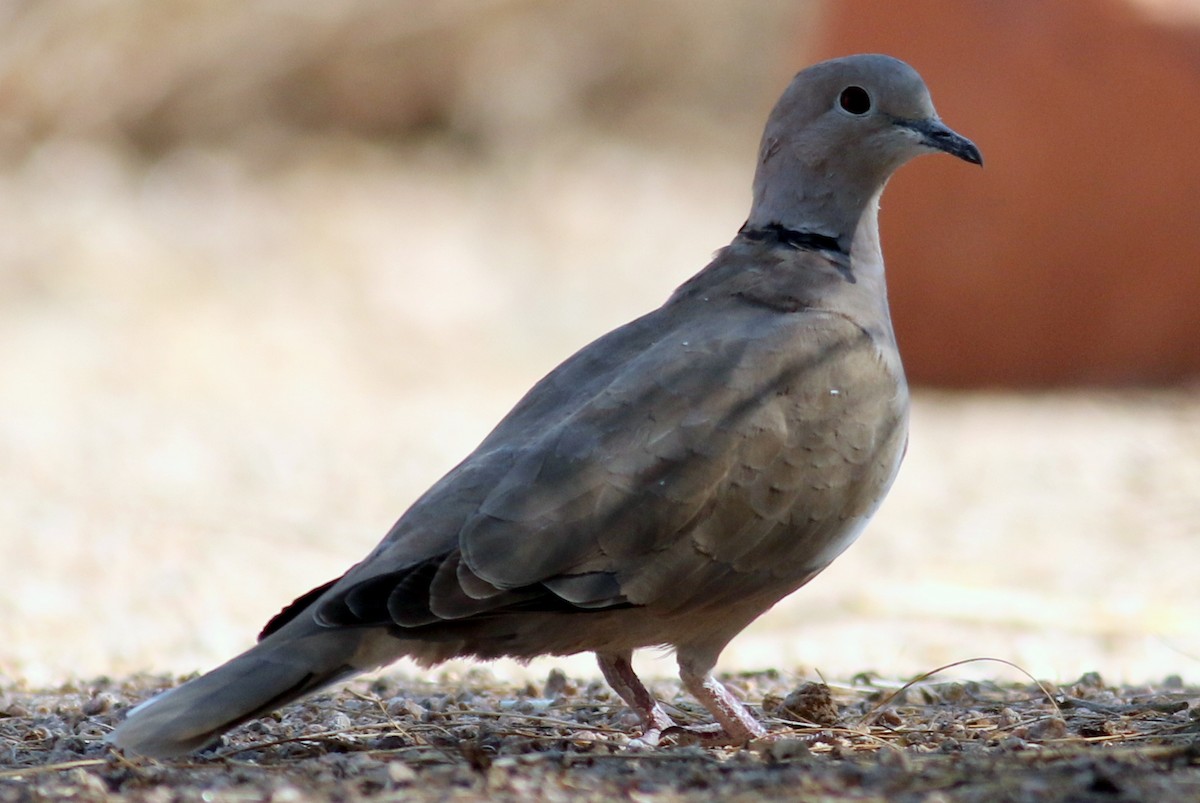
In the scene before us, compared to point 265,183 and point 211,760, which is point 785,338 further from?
point 265,183

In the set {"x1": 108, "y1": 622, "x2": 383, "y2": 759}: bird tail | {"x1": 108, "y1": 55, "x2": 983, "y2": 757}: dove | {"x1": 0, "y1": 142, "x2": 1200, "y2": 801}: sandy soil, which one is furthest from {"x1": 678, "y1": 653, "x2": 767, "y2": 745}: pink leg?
{"x1": 108, "y1": 622, "x2": 383, "y2": 759}: bird tail

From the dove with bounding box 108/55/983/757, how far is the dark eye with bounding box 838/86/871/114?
7.8 inches

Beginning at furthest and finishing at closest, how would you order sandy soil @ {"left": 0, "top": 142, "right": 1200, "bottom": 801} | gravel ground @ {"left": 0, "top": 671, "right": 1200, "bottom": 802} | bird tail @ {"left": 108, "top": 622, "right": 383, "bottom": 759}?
1. sandy soil @ {"left": 0, "top": 142, "right": 1200, "bottom": 801}
2. bird tail @ {"left": 108, "top": 622, "right": 383, "bottom": 759}
3. gravel ground @ {"left": 0, "top": 671, "right": 1200, "bottom": 802}

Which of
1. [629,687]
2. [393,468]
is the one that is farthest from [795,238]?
→ [393,468]

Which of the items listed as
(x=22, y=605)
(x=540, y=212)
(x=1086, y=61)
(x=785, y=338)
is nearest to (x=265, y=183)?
(x=540, y=212)

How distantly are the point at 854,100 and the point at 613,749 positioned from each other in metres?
1.66

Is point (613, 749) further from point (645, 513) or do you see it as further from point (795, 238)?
point (795, 238)

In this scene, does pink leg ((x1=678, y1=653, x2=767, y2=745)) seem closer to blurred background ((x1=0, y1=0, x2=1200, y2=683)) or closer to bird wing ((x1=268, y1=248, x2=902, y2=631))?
bird wing ((x1=268, y1=248, x2=902, y2=631))

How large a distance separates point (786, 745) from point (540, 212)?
36.4 feet

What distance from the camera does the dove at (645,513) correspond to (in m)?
3.06

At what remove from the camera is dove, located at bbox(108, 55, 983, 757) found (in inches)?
120

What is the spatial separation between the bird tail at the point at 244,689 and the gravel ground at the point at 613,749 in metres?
0.07

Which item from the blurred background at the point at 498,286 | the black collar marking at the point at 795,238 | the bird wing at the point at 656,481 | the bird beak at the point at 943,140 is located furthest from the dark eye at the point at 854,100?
the blurred background at the point at 498,286

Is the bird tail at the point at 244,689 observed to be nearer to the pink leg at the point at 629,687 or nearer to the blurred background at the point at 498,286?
the pink leg at the point at 629,687
